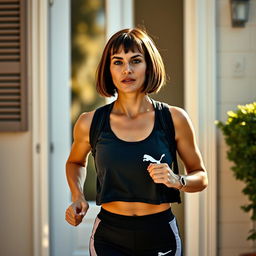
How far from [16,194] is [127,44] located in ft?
7.39

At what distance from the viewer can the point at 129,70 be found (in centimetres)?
225

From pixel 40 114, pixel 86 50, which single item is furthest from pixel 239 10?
pixel 40 114

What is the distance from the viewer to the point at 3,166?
421cm

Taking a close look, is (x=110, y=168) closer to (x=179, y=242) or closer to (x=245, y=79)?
(x=179, y=242)

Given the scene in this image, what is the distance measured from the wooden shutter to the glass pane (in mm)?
439

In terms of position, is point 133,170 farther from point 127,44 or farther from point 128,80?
point 127,44

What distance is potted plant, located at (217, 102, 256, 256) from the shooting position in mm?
3770

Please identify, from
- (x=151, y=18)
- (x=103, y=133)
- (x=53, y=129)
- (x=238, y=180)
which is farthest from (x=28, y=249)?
(x=103, y=133)

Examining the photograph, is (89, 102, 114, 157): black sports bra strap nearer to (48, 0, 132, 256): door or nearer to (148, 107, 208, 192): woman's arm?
(148, 107, 208, 192): woman's arm

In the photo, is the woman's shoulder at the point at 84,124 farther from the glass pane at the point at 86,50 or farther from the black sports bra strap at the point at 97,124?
the glass pane at the point at 86,50

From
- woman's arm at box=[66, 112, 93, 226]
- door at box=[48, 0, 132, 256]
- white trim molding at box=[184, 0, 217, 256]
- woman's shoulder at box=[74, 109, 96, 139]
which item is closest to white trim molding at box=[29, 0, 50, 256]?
door at box=[48, 0, 132, 256]

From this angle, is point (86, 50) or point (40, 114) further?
point (86, 50)

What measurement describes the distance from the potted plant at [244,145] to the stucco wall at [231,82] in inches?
7.9

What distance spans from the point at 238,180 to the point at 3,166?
164 cm
